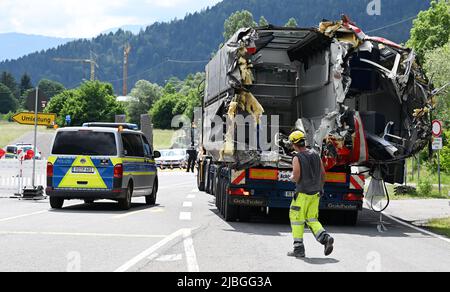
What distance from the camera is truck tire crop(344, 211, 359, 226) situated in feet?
53.6

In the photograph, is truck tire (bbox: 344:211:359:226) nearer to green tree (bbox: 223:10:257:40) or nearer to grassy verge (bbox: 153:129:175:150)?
grassy verge (bbox: 153:129:175:150)

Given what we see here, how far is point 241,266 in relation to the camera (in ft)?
31.2

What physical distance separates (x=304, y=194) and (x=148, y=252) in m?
2.26

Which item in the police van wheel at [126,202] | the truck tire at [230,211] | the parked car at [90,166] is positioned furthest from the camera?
the police van wheel at [126,202]

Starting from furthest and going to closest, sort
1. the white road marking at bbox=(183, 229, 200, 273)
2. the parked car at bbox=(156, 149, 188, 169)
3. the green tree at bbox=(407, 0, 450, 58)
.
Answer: the green tree at bbox=(407, 0, 450, 58) < the parked car at bbox=(156, 149, 188, 169) < the white road marking at bbox=(183, 229, 200, 273)

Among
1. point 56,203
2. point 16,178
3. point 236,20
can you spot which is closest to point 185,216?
point 56,203

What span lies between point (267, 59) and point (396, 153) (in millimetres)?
4646

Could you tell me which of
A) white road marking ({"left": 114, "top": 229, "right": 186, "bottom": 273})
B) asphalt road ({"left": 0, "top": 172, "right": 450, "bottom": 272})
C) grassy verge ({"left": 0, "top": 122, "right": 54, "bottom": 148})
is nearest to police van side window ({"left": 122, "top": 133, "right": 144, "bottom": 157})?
asphalt road ({"left": 0, "top": 172, "right": 450, "bottom": 272})

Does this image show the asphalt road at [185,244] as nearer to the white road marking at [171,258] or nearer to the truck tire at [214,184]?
the white road marking at [171,258]

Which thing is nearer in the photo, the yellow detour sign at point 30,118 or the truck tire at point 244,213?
the truck tire at point 244,213

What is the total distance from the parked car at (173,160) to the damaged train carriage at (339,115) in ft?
145

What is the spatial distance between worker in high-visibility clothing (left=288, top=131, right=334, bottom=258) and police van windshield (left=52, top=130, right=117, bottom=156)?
8.51 m

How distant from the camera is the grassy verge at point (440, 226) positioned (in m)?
15.4

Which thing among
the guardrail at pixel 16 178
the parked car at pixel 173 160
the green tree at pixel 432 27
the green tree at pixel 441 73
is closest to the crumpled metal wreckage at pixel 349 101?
the guardrail at pixel 16 178
